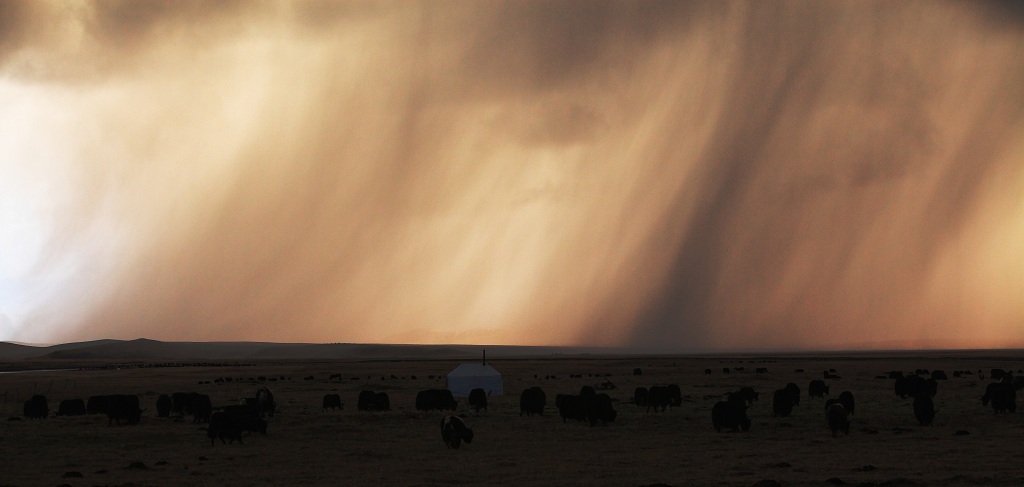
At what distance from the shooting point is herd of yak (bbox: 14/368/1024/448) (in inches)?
1699

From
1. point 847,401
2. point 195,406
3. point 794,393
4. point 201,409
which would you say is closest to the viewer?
point 201,409

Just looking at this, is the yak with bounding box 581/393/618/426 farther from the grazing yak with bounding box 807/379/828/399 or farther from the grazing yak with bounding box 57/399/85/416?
the grazing yak with bounding box 57/399/85/416

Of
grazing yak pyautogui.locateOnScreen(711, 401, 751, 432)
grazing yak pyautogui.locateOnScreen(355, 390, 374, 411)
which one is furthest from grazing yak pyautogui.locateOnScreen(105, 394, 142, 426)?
grazing yak pyautogui.locateOnScreen(711, 401, 751, 432)

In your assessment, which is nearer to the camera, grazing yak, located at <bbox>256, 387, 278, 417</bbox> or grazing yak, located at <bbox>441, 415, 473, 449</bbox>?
grazing yak, located at <bbox>441, 415, 473, 449</bbox>

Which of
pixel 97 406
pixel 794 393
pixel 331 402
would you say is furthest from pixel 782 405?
pixel 97 406

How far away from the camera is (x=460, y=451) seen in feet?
127

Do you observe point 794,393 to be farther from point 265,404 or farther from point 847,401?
point 265,404

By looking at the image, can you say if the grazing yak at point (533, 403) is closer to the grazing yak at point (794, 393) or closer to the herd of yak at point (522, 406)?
the herd of yak at point (522, 406)

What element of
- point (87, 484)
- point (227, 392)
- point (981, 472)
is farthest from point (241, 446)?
point (227, 392)

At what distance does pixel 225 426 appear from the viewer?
1693 inches

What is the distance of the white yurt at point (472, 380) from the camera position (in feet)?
238

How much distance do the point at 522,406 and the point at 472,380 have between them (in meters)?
15.1

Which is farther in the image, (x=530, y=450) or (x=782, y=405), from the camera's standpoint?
(x=782, y=405)

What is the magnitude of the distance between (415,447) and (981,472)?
22.6 meters
